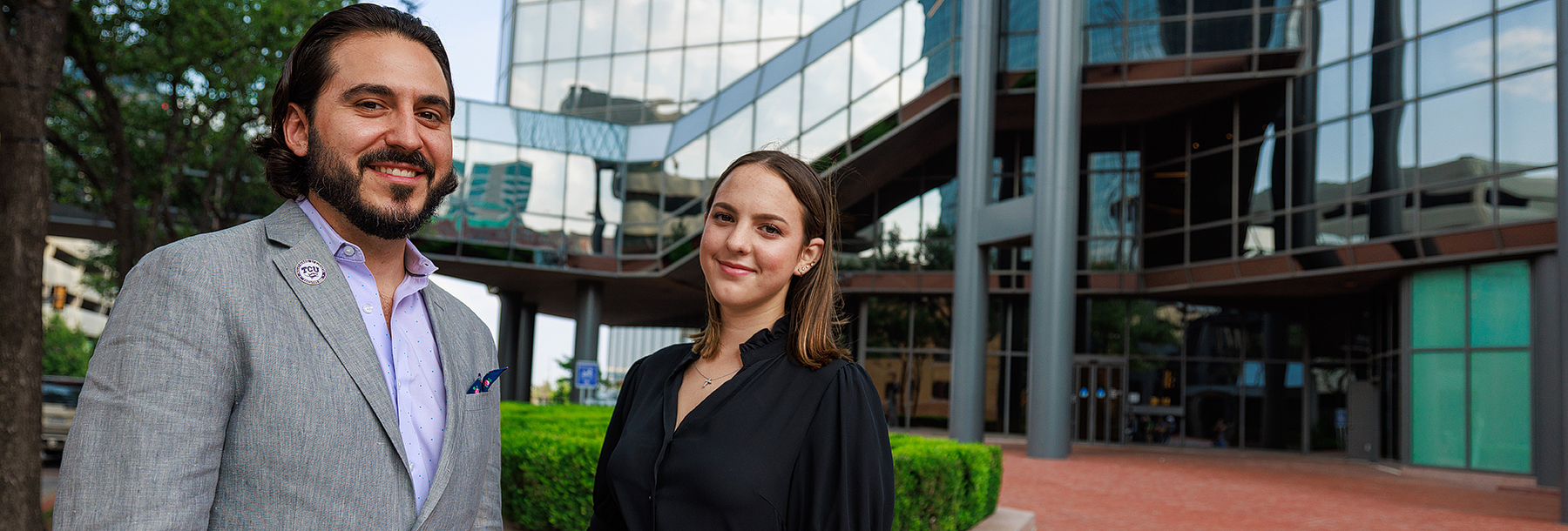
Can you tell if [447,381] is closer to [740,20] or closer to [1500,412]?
[1500,412]

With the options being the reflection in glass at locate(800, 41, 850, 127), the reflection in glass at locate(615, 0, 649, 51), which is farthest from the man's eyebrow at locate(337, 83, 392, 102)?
the reflection in glass at locate(615, 0, 649, 51)

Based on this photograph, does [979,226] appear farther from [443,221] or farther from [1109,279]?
[443,221]

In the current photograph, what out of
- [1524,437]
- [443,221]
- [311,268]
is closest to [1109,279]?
[1524,437]

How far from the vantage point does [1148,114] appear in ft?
73.3

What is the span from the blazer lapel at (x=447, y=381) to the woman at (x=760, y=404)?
0.53 meters

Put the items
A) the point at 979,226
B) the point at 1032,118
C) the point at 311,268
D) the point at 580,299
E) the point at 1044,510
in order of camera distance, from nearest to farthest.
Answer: the point at 311,268 < the point at 1044,510 < the point at 979,226 < the point at 1032,118 < the point at 580,299

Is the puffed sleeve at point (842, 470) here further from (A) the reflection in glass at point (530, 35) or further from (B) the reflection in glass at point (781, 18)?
(A) the reflection in glass at point (530, 35)

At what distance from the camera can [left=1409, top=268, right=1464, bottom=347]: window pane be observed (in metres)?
16.9

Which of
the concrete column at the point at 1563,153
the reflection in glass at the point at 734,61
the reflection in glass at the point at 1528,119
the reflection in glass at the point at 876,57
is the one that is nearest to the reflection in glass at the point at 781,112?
the reflection in glass at the point at 876,57

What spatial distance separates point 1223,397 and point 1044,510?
15.2m

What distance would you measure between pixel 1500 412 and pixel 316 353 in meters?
19.6

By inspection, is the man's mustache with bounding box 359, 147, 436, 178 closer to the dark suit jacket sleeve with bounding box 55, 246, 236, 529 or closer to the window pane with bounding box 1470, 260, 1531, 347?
the dark suit jacket sleeve with bounding box 55, 246, 236, 529

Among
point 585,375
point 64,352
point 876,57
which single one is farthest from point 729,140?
point 64,352

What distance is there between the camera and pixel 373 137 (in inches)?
69.8
